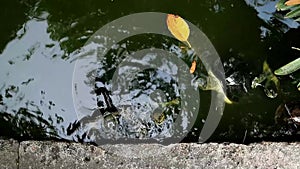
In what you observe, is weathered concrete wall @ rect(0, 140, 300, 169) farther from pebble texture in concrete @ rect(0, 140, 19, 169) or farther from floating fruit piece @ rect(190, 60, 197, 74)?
floating fruit piece @ rect(190, 60, 197, 74)

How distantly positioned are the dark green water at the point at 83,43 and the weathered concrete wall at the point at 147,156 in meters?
0.09

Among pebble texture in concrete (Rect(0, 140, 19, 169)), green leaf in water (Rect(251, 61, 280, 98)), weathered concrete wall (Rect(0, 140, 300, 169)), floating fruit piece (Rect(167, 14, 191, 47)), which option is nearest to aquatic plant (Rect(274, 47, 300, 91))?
green leaf in water (Rect(251, 61, 280, 98))

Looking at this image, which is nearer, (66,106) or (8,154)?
(8,154)

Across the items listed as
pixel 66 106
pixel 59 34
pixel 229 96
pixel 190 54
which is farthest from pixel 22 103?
pixel 229 96

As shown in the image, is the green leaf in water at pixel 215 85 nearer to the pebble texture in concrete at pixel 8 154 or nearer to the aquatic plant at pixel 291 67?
the aquatic plant at pixel 291 67

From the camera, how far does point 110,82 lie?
79.0 inches

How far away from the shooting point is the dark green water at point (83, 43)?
196 centimetres

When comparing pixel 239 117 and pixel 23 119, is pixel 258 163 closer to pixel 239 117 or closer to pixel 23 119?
pixel 239 117

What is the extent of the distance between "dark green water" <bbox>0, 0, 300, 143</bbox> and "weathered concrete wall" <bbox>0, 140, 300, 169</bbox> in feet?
0.31

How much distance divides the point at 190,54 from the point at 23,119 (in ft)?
2.52

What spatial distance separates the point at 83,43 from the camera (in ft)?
6.72

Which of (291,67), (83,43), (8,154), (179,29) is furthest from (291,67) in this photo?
(8,154)

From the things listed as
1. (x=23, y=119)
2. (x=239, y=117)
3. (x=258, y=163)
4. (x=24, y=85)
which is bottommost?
(x=258, y=163)

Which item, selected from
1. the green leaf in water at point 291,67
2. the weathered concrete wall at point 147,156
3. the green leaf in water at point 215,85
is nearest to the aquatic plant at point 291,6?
the green leaf in water at point 291,67
